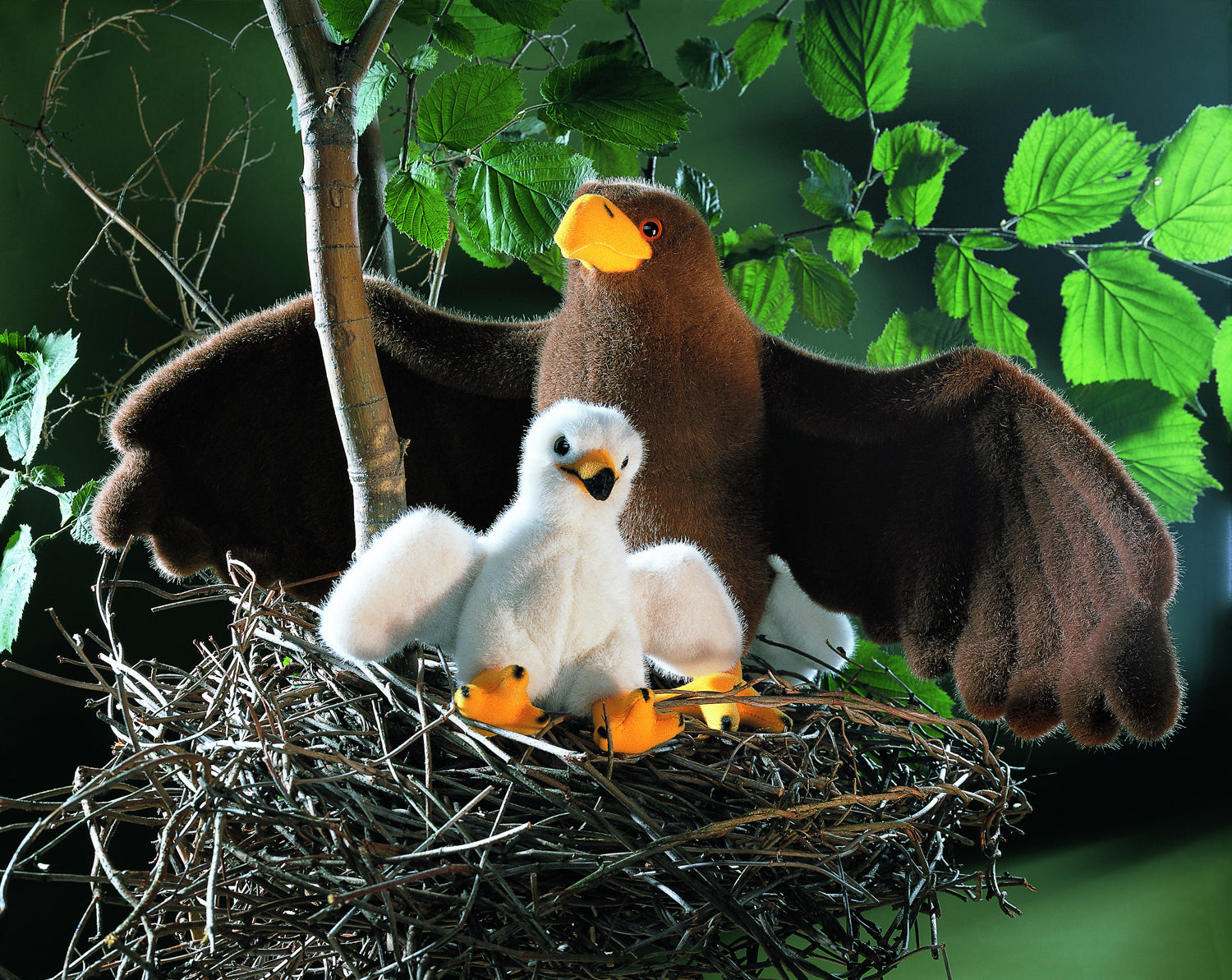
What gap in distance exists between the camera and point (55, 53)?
0.90 m

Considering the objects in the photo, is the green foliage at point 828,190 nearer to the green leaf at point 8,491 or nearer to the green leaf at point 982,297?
the green leaf at point 982,297

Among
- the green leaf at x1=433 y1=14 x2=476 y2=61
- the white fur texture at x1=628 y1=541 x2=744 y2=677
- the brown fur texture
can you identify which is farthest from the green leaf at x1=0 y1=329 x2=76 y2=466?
the white fur texture at x1=628 y1=541 x2=744 y2=677

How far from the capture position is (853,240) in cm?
77

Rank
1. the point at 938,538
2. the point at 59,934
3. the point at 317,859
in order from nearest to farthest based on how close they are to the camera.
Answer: the point at 317,859, the point at 938,538, the point at 59,934

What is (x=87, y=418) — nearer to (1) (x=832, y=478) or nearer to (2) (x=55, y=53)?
(2) (x=55, y=53)

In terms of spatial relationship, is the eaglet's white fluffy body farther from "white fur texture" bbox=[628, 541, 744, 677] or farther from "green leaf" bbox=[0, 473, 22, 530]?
"green leaf" bbox=[0, 473, 22, 530]

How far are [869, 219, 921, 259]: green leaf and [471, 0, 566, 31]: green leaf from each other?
360mm

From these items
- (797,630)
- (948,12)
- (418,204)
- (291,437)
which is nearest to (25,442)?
(291,437)

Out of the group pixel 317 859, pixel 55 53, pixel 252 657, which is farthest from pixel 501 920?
pixel 55 53

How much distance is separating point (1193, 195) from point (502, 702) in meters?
0.74

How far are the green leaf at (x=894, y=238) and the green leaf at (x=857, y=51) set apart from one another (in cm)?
→ 10

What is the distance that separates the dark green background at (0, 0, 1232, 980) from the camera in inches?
35.7

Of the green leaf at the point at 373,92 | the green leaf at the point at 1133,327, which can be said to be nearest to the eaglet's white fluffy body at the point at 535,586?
the green leaf at the point at 373,92

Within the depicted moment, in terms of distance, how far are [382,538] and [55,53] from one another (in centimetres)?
87
